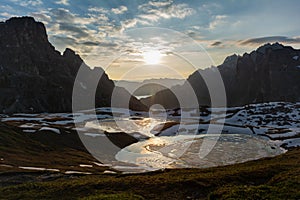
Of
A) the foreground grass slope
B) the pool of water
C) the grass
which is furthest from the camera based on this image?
the pool of water

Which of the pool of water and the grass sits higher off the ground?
the grass

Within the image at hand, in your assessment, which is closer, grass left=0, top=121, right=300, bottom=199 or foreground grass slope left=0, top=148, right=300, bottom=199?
grass left=0, top=121, right=300, bottom=199

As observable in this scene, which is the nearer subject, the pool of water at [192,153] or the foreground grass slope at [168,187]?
the foreground grass slope at [168,187]

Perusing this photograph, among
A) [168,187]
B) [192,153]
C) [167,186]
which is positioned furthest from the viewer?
[192,153]

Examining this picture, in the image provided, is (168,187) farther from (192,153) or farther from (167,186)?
(192,153)

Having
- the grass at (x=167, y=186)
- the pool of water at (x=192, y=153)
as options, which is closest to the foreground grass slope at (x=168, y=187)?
the grass at (x=167, y=186)

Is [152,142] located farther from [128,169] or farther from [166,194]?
[166,194]

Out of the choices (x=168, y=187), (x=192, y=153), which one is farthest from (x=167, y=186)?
(x=192, y=153)

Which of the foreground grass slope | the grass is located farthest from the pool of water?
the foreground grass slope

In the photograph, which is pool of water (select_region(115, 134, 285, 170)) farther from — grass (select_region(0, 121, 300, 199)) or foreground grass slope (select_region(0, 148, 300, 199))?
foreground grass slope (select_region(0, 148, 300, 199))

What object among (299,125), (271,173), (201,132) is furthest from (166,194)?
(299,125)

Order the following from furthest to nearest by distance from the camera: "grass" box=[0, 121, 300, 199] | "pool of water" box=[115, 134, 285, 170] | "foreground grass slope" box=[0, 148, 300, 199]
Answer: "pool of water" box=[115, 134, 285, 170] → "foreground grass slope" box=[0, 148, 300, 199] → "grass" box=[0, 121, 300, 199]

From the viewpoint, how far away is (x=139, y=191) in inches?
926

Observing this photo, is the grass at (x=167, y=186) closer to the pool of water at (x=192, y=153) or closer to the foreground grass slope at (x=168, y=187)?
the foreground grass slope at (x=168, y=187)
